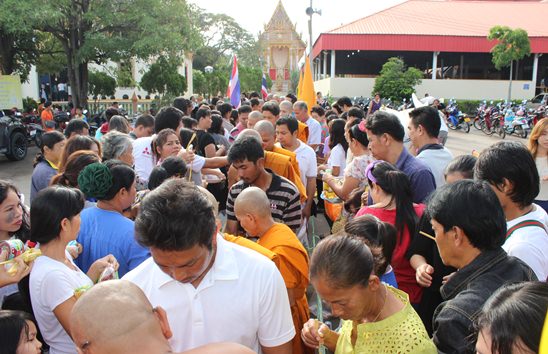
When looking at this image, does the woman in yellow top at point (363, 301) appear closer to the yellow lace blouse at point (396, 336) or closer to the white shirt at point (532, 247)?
the yellow lace blouse at point (396, 336)

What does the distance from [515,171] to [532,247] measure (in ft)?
1.19

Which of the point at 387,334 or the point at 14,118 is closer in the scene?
the point at 387,334

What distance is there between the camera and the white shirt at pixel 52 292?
6.82 ft

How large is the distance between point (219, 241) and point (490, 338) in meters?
0.96

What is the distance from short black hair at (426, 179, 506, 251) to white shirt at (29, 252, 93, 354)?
1656mm

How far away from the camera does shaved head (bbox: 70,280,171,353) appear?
3.92ft

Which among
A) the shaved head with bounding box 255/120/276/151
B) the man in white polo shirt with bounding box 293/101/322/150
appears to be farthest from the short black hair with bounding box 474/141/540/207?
the man in white polo shirt with bounding box 293/101/322/150

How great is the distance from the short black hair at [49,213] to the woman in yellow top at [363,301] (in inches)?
51.2

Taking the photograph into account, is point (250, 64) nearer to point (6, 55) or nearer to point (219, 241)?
point (6, 55)

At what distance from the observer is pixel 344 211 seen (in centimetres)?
395

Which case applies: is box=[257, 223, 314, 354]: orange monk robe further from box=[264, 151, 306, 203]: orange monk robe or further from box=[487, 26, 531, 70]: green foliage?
box=[487, 26, 531, 70]: green foliage

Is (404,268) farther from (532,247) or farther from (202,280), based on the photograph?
(202,280)

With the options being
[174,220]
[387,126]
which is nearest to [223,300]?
[174,220]

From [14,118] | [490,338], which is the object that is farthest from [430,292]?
[14,118]
